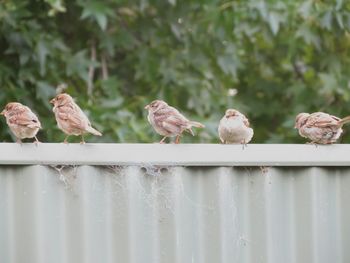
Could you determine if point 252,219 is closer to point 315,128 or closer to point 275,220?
point 275,220

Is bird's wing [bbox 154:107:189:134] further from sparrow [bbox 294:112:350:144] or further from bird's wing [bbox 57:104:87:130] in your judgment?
sparrow [bbox 294:112:350:144]

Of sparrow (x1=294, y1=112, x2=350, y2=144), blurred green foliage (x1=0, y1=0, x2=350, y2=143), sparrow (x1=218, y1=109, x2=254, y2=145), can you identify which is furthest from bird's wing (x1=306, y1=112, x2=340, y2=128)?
blurred green foliage (x1=0, y1=0, x2=350, y2=143)

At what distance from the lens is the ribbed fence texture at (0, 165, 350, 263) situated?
5.56m

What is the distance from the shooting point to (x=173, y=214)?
18.6 feet

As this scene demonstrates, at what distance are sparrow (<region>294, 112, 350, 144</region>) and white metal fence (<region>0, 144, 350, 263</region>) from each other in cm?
Result: 30

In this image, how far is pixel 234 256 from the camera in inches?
225

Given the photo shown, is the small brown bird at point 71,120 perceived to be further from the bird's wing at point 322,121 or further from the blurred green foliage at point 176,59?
the blurred green foliage at point 176,59

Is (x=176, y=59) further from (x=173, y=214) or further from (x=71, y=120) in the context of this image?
(x=173, y=214)

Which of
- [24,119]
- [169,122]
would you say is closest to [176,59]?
[169,122]

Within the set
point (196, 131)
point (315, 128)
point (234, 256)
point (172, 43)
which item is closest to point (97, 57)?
point (172, 43)

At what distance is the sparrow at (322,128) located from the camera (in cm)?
622

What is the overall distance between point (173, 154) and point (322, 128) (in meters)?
1.14

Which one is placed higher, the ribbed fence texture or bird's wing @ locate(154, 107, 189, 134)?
bird's wing @ locate(154, 107, 189, 134)

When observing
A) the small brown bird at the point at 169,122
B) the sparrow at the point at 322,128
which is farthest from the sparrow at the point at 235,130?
the sparrow at the point at 322,128
